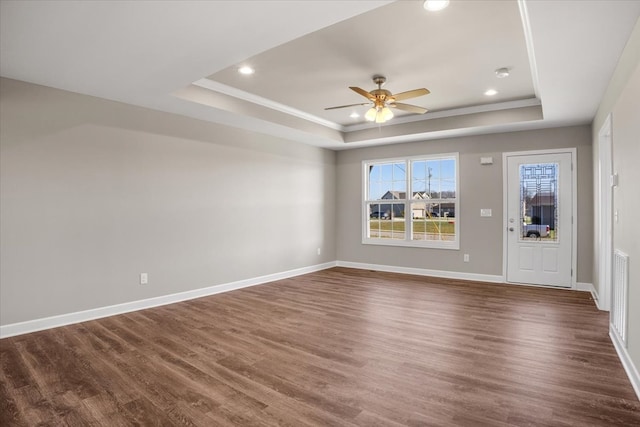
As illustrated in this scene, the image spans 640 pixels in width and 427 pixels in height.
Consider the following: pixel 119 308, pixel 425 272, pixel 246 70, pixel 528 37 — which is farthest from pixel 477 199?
pixel 119 308

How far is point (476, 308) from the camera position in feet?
14.5

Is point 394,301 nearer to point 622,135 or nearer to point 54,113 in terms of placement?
point 622,135

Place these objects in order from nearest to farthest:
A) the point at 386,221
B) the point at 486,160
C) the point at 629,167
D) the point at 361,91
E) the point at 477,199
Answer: the point at 629,167 → the point at 361,91 → the point at 486,160 → the point at 477,199 → the point at 386,221

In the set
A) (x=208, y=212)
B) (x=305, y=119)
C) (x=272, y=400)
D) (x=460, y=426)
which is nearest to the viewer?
(x=460, y=426)

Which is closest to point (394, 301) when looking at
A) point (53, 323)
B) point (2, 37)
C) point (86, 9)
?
point (53, 323)

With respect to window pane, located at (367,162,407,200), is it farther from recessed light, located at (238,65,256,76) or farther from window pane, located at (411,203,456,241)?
recessed light, located at (238,65,256,76)

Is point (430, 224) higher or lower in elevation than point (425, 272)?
higher

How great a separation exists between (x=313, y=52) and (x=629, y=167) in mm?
2876

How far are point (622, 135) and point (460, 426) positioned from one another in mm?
2673

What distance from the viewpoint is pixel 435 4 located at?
2.67 meters

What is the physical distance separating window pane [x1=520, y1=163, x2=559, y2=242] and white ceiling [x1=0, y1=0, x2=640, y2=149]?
29.7 inches

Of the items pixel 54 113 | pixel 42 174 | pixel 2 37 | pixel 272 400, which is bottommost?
pixel 272 400

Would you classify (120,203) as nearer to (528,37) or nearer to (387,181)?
(528,37)

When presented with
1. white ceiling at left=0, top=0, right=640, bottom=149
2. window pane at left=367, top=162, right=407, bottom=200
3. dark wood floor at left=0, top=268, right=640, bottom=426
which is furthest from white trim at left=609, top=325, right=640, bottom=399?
window pane at left=367, top=162, right=407, bottom=200
